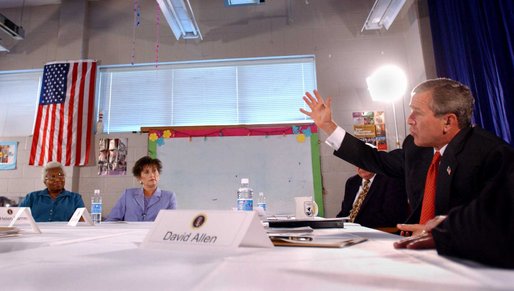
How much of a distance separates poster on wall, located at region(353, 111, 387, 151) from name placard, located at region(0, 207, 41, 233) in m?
3.16

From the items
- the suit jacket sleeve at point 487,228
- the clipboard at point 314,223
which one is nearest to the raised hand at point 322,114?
the clipboard at point 314,223

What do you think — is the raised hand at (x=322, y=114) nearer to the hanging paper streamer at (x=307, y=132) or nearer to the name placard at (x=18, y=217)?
the name placard at (x=18, y=217)

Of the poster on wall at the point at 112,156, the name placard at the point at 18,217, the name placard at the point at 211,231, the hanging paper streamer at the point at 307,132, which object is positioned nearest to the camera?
the name placard at the point at 211,231

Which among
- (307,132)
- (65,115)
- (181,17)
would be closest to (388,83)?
(307,132)

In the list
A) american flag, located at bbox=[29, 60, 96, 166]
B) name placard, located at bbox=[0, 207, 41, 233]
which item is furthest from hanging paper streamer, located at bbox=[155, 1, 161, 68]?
name placard, located at bbox=[0, 207, 41, 233]

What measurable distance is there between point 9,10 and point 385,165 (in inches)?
197

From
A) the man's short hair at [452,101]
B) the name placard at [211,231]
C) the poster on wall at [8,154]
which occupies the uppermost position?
the poster on wall at [8,154]

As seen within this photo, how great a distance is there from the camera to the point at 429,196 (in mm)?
1287

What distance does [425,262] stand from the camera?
49 centimetres

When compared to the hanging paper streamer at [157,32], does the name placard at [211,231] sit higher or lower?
lower

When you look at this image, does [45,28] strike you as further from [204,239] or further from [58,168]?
[204,239]

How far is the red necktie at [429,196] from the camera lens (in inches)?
49.7

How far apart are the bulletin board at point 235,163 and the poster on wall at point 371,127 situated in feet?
1.60

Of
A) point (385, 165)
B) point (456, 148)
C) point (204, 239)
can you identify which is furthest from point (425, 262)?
point (385, 165)
